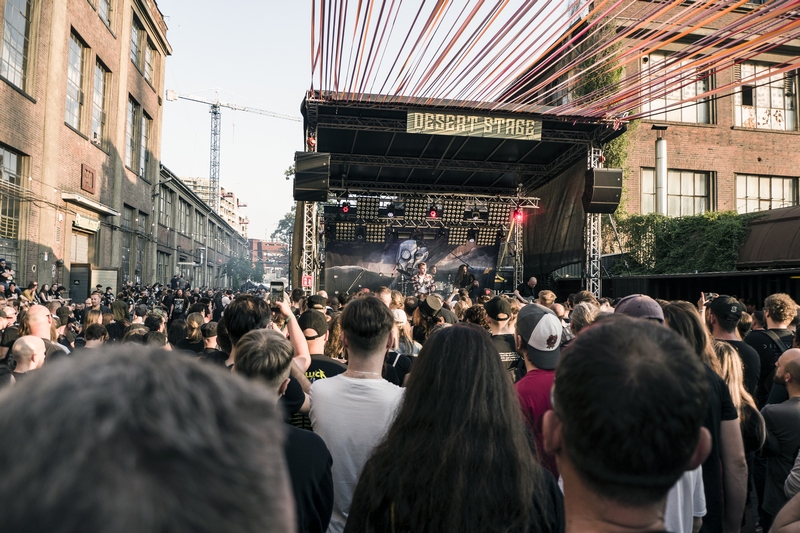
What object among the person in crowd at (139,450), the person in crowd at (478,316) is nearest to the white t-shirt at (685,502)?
the person in crowd at (139,450)

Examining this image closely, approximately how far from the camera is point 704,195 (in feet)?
80.1

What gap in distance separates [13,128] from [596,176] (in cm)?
1702

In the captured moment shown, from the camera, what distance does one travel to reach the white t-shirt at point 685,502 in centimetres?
241

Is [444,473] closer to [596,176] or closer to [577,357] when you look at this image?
[577,357]

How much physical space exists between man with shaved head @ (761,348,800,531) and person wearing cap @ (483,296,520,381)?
5.96 feet

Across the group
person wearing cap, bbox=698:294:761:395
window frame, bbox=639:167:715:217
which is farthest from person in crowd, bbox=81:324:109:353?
window frame, bbox=639:167:715:217

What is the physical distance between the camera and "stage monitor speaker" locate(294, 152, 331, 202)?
14.5m

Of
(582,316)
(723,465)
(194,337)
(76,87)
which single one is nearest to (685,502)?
(723,465)

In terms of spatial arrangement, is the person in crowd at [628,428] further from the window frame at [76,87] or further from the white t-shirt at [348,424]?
the window frame at [76,87]

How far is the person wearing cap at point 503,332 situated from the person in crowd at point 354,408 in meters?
1.92

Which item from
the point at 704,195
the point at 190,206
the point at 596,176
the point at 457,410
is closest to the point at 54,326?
the point at 457,410

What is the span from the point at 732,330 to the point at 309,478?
3.60 m

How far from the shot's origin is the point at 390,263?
2308 cm

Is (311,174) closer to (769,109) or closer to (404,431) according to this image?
(404,431)
